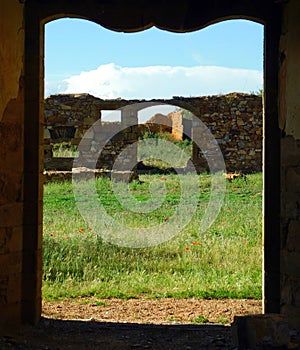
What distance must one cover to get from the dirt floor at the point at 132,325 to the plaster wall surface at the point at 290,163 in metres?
0.64

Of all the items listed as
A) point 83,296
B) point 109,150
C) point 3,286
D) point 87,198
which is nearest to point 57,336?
point 3,286

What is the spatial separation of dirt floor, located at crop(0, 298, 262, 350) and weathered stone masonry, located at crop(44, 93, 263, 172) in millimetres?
11630

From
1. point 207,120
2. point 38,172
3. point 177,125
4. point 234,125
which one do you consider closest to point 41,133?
point 38,172

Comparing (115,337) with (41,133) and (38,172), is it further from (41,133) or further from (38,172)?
(41,133)

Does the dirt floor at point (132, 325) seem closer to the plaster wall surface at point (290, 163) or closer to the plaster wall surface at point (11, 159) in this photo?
the plaster wall surface at point (11, 159)

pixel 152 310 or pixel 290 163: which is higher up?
pixel 290 163

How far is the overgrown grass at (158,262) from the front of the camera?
6.21 meters

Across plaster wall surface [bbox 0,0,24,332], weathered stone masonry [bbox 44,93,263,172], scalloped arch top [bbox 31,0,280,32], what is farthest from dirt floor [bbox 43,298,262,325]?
weathered stone masonry [bbox 44,93,263,172]

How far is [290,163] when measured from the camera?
15.1 feet

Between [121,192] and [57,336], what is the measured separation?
329 inches

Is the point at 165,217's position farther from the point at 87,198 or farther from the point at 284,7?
the point at 284,7

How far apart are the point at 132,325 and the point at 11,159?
183 cm

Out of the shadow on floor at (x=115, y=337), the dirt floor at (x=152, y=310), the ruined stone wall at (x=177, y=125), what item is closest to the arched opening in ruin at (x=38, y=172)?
the shadow on floor at (x=115, y=337)

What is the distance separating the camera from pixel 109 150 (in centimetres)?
1709
